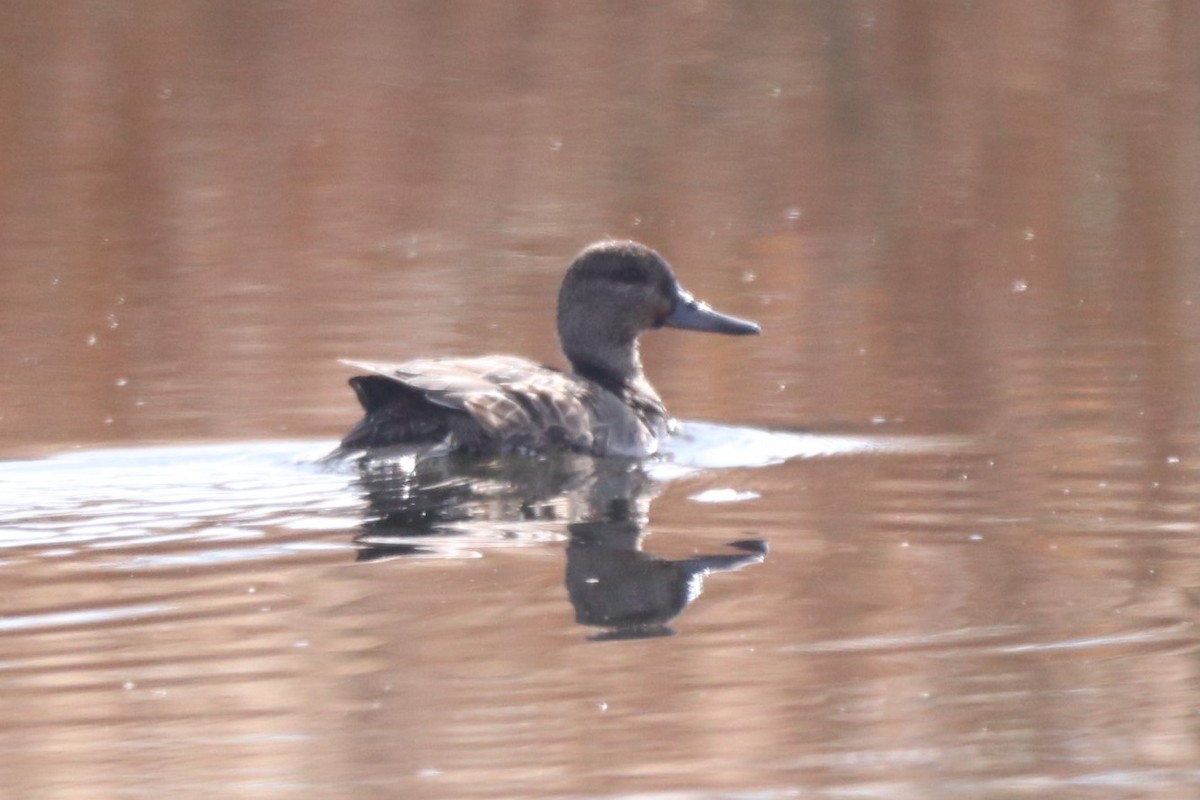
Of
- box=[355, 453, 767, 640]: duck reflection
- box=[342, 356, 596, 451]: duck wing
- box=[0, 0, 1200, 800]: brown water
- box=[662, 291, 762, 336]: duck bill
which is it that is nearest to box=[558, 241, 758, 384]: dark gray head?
box=[662, 291, 762, 336]: duck bill

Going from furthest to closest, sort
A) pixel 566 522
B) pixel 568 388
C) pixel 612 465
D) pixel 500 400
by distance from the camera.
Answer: pixel 568 388
pixel 612 465
pixel 500 400
pixel 566 522

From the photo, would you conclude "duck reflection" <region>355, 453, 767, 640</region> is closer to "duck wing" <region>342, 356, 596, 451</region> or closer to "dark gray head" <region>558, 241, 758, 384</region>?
"duck wing" <region>342, 356, 596, 451</region>

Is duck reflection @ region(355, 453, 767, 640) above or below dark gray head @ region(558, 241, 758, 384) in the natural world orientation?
below

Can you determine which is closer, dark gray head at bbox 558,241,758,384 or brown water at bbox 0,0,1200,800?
brown water at bbox 0,0,1200,800

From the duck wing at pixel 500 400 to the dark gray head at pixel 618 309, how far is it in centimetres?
101

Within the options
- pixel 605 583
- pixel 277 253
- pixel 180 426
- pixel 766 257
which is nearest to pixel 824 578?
pixel 605 583

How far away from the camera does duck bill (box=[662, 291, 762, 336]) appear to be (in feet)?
28.5

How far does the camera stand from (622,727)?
4.27 metres

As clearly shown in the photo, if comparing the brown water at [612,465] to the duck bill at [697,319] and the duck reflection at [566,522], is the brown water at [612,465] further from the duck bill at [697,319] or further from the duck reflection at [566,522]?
the duck bill at [697,319]

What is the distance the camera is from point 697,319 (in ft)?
28.7

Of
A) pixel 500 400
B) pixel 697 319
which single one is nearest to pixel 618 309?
pixel 697 319

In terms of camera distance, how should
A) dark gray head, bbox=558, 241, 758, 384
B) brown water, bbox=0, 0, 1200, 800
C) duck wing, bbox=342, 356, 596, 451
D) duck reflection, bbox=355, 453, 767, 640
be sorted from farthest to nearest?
dark gray head, bbox=558, 241, 758, 384 < duck wing, bbox=342, 356, 596, 451 < duck reflection, bbox=355, 453, 767, 640 < brown water, bbox=0, 0, 1200, 800

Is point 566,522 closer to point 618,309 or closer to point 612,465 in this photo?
point 612,465

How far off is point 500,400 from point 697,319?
5.59 ft
